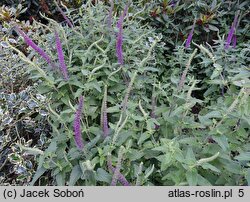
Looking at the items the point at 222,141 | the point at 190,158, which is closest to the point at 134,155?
the point at 190,158

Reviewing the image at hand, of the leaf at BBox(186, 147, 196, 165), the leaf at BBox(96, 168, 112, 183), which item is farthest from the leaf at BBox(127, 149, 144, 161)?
A: the leaf at BBox(186, 147, 196, 165)

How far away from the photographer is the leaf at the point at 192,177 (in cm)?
153

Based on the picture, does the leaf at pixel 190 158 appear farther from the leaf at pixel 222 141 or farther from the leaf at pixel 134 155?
the leaf at pixel 134 155

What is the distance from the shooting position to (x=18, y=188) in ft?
5.48

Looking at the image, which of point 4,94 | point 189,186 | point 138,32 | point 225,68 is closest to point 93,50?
point 138,32

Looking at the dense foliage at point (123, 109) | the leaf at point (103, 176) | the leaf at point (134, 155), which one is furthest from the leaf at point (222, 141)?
the leaf at point (103, 176)

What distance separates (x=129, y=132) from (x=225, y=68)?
3.51ft

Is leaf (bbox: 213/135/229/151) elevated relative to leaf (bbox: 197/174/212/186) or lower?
elevated

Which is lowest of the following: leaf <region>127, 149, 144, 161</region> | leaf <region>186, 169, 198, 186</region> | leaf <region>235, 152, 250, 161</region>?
leaf <region>127, 149, 144, 161</region>

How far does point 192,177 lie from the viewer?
60.9 inches

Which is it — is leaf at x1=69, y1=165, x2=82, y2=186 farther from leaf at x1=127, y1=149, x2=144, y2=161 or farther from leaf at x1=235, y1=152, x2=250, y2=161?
leaf at x1=235, y1=152, x2=250, y2=161

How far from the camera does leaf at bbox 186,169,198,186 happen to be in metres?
1.53

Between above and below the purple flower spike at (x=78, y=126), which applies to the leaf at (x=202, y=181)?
below

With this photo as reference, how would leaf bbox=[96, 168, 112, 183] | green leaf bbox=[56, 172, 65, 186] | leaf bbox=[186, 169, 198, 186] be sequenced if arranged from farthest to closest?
green leaf bbox=[56, 172, 65, 186], leaf bbox=[96, 168, 112, 183], leaf bbox=[186, 169, 198, 186]
